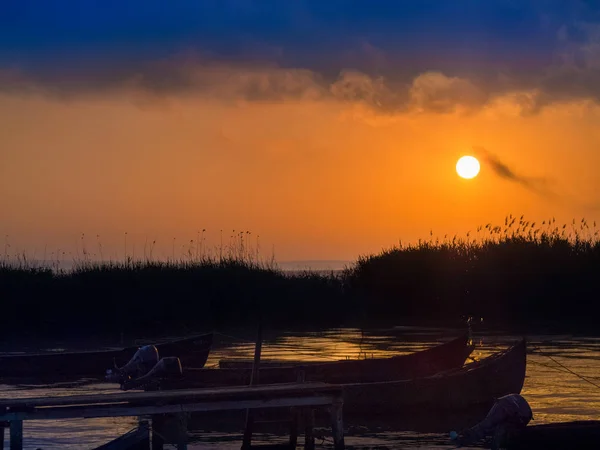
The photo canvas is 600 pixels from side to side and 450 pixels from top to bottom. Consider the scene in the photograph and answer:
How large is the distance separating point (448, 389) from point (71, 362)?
28.9 feet

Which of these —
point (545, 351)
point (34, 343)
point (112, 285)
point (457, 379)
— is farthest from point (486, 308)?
point (457, 379)

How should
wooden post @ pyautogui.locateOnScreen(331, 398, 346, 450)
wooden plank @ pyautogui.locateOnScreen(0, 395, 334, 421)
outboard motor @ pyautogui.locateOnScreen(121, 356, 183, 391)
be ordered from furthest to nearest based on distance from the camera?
outboard motor @ pyautogui.locateOnScreen(121, 356, 183, 391), wooden post @ pyautogui.locateOnScreen(331, 398, 346, 450), wooden plank @ pyautogui.locateOnScreen(0, 395, 334, 421)

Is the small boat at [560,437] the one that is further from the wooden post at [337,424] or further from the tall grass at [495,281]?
the tall grass at [495,281]

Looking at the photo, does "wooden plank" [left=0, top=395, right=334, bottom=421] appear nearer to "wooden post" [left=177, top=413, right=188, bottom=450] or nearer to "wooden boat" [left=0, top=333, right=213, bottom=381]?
"wooden post" [left=177, top=413, right=188, bottom=450]

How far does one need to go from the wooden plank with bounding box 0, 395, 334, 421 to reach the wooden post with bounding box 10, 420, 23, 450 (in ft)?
0.32

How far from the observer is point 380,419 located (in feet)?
51.4

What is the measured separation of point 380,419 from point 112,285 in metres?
18.9

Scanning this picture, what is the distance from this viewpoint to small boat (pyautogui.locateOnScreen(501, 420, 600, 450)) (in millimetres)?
11273

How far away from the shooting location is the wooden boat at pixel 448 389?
616 inches

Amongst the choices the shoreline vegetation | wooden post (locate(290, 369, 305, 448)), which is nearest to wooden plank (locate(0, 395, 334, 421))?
wooden post (locate(290, 369, 305, 448))

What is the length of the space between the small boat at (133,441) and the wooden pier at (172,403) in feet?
1.73

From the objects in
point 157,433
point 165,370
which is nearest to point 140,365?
point 165,370

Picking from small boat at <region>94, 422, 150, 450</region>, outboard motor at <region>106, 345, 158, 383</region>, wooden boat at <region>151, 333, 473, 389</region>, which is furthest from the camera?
outboard motor at <region>106, 345, 158, 383</region>

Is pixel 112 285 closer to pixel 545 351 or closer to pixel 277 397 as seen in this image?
pixel 545 351
